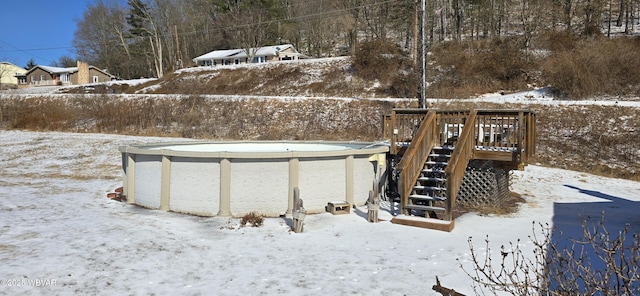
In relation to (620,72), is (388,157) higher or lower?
lower

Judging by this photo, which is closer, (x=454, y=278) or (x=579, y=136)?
(x=454, y=278)

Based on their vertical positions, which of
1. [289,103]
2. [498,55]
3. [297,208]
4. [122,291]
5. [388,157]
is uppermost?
[498,55]

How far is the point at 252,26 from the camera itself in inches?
2114

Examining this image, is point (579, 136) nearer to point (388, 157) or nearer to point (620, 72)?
point (620, 72)

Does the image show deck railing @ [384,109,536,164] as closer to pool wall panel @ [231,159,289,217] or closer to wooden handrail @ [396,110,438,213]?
wooden handrail @ [396,110,438,213]

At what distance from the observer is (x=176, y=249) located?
730cm

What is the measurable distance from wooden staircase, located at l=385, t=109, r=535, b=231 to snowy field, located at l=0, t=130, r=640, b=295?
0.55 metres

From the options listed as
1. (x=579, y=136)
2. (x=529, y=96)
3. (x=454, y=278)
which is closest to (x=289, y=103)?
(x=529, y=96)

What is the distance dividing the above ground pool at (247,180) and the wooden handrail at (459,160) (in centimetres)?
166

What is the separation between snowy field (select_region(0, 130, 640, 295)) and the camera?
19.1 feet

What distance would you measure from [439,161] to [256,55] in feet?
146

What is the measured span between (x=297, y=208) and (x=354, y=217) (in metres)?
1.68

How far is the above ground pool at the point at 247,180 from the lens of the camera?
9.54 meters

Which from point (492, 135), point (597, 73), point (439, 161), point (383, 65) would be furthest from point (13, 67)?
point (492, 135)
